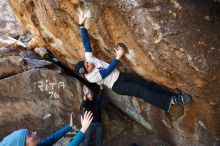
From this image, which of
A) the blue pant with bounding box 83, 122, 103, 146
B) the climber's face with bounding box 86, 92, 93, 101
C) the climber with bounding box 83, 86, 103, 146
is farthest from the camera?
the blue pant with bounding box 83, 122, 103, 146

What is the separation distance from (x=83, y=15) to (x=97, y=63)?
3.16 ft

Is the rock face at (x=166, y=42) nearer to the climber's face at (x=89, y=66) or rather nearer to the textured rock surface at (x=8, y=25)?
the climber's face at (x=89, y=66)

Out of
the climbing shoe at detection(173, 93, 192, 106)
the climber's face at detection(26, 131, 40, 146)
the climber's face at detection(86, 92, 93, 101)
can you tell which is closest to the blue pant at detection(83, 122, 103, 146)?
the climber's face at detection(86, 92, 93, 101)

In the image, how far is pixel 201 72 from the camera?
5984 millimetres

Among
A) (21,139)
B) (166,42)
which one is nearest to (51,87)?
(166,42)

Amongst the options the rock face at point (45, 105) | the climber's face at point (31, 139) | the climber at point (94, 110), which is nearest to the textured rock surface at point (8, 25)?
the rock face at point (45, 105)

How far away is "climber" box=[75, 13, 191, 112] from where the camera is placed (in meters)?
6.78

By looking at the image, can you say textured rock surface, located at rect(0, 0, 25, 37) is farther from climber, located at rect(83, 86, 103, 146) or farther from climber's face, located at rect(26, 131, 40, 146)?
climber's face, located at rect(26, 131, 40, 146)

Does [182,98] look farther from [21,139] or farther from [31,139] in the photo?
[21,139]

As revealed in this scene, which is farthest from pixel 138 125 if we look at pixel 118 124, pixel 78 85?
pixel 78 85

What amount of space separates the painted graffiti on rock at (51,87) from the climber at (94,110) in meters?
1.52

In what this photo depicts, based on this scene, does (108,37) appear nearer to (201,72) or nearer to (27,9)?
(201,72)

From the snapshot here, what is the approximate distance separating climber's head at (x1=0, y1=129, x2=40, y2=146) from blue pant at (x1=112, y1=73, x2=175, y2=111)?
2.54 m

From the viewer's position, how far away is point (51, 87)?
32.1 feet
